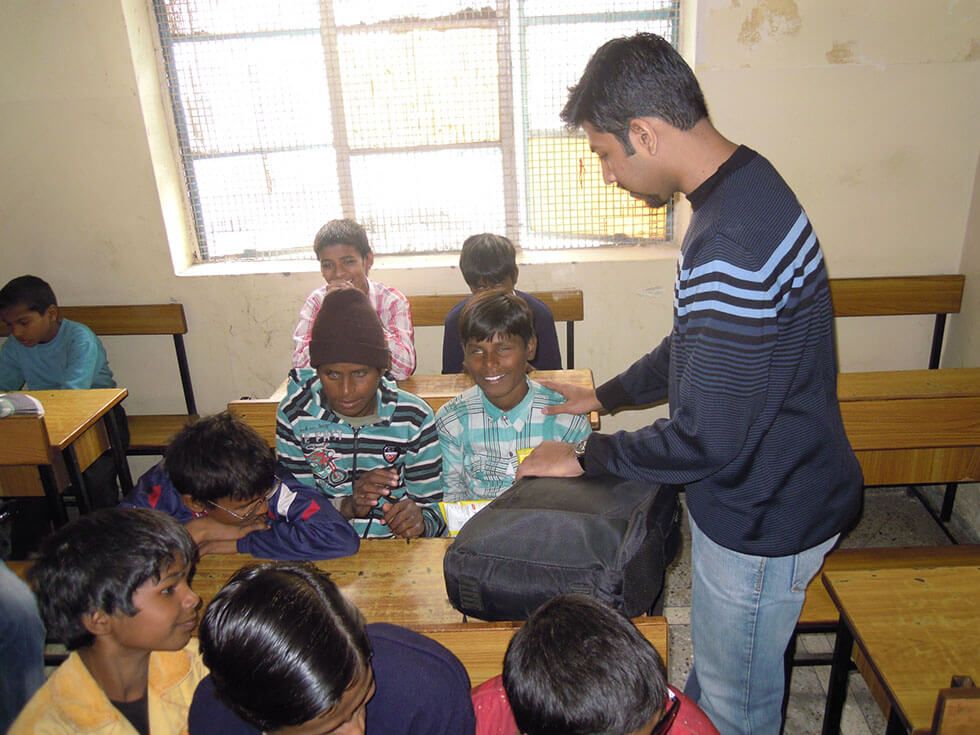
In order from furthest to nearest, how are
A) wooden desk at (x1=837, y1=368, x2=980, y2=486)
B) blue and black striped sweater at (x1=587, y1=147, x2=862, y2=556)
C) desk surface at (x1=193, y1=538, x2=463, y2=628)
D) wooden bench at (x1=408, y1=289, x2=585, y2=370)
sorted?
wooden bench at (x1=408, y1=289, x2=585, y2=370)
wooden desk at (x1=837, y1=368, x2=980, y2=486)
desk surface at (x1=193, y1=538, x2=463, y2=628)
blue and black striped sweater at (x1=587, y1=147, x2=862, y2=556)

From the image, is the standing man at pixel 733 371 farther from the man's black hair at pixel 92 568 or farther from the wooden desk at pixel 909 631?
the man's black hair at pixel 92 568

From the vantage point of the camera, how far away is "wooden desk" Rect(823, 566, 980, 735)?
4.30 feet

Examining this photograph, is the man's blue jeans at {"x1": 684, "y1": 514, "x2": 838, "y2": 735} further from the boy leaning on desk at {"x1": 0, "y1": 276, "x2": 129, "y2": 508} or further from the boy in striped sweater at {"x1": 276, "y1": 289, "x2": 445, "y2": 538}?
the boy leaning on desk at {"x1": 0, "y1": 276, "x2": 129, "y2": 508}

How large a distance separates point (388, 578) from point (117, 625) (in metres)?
0.56

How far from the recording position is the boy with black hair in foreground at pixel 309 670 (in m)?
0.98

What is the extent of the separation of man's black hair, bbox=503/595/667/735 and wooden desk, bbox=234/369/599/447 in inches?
62.3

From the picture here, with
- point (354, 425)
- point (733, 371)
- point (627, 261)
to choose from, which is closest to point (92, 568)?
point (354, 425)

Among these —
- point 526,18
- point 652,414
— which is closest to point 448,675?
point 652,414

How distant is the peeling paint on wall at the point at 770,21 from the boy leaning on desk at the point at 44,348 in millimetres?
3474

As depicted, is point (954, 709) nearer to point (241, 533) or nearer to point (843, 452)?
point (843, 452)

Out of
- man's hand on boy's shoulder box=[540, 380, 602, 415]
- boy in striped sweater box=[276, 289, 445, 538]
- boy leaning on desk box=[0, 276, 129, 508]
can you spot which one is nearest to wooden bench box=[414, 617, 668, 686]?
man's hand on boy's shoulder box=[540, 380, 602, 415]

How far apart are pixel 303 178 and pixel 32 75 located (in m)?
1.38

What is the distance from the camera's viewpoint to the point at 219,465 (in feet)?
5.95

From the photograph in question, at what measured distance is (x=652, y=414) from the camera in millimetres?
4004
